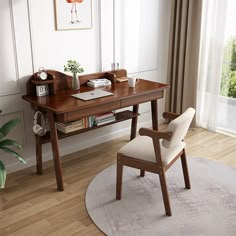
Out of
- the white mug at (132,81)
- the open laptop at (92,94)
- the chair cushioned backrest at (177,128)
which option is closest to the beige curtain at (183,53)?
the white mug at (132,81)

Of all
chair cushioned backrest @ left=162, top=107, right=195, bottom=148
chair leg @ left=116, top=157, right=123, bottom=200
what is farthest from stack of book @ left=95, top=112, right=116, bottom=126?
chair cushioned backrest @ left=162, top=107, right=195, bottom=148

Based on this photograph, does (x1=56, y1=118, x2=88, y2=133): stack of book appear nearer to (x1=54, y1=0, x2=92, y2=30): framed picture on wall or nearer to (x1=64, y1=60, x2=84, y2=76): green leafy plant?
(x1=64, y1=60, x2=84, y2=76): green leafy plant

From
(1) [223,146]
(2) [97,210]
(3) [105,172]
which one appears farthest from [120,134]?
(2) [97,210]

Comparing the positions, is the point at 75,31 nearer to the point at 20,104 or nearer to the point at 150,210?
the point at 20,104

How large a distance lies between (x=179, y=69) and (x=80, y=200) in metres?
2.17

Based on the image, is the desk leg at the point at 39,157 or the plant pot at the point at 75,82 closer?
the desk leg at the point at 39,157

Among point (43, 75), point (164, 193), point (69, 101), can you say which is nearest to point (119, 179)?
point (164, 193)

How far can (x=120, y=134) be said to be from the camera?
391 cm

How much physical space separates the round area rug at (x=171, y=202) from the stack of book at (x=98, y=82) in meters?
0.82

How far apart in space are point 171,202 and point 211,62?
2.00 meters

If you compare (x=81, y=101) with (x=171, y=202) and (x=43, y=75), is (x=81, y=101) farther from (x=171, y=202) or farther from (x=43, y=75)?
(x=171, y=202)

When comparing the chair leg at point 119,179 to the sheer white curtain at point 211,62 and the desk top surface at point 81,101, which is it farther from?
the sheer white curtain at point 211,62

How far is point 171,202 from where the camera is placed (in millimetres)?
2580

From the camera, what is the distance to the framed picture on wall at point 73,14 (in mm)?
3016
